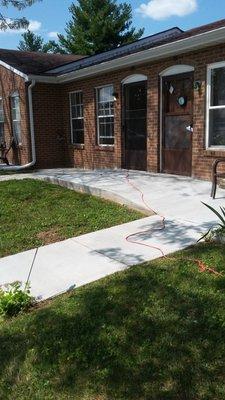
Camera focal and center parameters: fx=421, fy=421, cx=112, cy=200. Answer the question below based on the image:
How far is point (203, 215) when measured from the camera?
5.94 meters

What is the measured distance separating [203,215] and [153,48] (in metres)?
4.52

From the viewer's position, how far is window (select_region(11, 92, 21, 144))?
569 inches

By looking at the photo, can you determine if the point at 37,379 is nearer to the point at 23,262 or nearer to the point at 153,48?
the point at 23,262

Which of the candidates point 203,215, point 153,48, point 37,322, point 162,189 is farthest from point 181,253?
point 153,48

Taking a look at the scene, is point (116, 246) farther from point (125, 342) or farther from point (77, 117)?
point (77, 117)

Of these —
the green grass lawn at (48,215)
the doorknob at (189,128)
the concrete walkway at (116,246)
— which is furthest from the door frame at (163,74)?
→ the green grass lawn at (48,215)

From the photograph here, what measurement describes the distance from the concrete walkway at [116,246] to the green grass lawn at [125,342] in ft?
1.21

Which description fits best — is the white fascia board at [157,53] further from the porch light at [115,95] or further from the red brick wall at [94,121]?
the porch light at [115,95]

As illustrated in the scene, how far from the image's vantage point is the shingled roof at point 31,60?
14099 mm

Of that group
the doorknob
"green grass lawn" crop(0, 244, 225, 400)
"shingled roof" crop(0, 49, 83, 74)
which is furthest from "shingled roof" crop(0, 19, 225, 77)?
"green grass lawn" crop(0, 244, 225, 400)

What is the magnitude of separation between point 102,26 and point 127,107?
23.3 metres

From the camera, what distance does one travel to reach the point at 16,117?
14.8 metres

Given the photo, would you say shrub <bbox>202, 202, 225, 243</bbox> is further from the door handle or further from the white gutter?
the white gutter

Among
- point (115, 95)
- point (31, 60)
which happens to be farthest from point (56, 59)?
point (115, 95)
